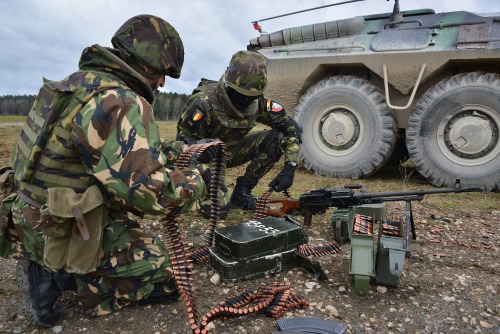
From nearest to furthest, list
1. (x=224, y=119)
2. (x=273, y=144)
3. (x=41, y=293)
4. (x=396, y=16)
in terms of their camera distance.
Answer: (x=41, y=293), (x=224, y=119), (x=273, y=144), (x=396, y=16)

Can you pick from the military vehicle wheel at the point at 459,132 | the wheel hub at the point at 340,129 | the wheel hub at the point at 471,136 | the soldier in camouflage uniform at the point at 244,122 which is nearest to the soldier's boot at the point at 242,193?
the soldier in camouflage uniform at the point at 244,122

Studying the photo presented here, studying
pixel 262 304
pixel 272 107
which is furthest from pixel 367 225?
pixel 272 107

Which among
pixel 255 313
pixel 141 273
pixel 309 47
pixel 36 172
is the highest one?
pixel 309 47

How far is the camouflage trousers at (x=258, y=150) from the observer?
4688mm

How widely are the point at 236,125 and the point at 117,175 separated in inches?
92.2

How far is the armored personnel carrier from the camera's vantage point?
18.5 ft

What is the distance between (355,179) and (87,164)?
5.03m

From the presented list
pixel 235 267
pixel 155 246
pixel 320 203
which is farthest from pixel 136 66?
pixel 320 203

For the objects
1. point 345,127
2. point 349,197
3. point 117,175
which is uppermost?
point 345,127

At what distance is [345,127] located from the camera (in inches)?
259

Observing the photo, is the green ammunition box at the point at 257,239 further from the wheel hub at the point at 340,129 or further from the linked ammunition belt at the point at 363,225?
the wheel hub at the point at 340,129

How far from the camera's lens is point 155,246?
2.59 metres

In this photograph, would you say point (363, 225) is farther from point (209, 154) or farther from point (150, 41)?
point (150, 41)

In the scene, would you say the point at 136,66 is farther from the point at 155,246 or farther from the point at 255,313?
the point at 255,313
